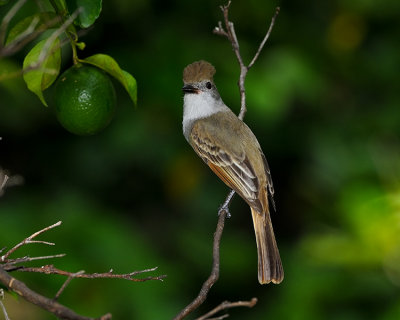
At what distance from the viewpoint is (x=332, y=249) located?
14.7 ft

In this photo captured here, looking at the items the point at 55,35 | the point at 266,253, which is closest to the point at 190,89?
the point at 266,253

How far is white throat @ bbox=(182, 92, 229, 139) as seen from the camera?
4559mm

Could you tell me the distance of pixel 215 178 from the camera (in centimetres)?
650

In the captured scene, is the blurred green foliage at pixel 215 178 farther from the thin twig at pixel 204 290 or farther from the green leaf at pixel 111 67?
the thin twig at pixel 204 290

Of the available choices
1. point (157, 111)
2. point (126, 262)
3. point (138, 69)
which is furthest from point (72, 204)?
point (157, 111)

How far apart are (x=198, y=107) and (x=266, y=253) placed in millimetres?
1177

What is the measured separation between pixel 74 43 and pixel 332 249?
8.09ft

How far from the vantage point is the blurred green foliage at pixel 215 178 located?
4383 mm

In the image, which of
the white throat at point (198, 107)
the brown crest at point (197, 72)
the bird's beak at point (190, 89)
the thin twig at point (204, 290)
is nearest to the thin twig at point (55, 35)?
the thin twig at point (204, 290)

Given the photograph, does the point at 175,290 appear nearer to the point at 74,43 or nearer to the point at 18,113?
the point at 18,113

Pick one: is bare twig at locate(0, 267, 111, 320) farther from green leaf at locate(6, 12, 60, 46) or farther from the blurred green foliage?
the blurred green foliage

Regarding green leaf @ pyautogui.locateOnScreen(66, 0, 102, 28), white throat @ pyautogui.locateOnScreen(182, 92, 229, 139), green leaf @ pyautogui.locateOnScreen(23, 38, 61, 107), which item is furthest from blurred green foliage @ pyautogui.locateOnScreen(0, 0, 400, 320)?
green leaf @ pyautogui.locateOnScreen(66, 0, 102, 28)

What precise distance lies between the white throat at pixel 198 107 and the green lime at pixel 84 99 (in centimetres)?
182

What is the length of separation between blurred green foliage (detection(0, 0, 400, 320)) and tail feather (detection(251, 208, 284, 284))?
684 millimetres
